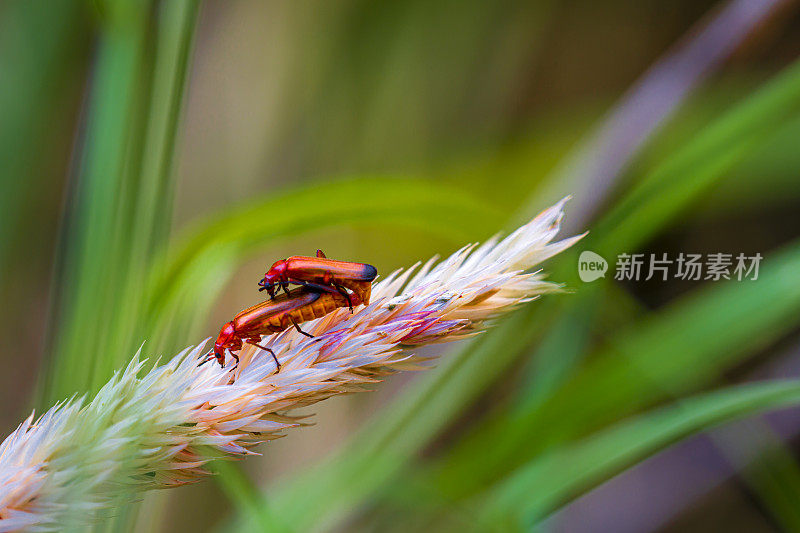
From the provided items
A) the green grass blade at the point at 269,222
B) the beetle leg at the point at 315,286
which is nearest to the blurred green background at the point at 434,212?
the green grass blade at the point at 269,222

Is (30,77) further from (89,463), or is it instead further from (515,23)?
(515,23)

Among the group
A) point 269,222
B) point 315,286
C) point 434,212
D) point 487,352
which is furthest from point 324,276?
point 487,352

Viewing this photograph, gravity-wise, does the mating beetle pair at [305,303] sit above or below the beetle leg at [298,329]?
above

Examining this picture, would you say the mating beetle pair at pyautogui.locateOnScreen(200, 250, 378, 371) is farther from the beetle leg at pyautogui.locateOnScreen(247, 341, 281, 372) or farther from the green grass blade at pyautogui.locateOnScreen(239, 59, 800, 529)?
the green grass blade at pyautogui.locateOnScreen(239, 59, 800, 529)

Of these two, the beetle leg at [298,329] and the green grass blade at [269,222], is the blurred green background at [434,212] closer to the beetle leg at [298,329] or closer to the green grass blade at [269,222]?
the green grass blade at [269,222]

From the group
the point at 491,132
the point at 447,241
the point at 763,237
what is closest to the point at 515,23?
the point at 491,132

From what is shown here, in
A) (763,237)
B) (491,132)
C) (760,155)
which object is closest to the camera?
(760,155)

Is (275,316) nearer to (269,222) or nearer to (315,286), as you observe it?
(315,286)
